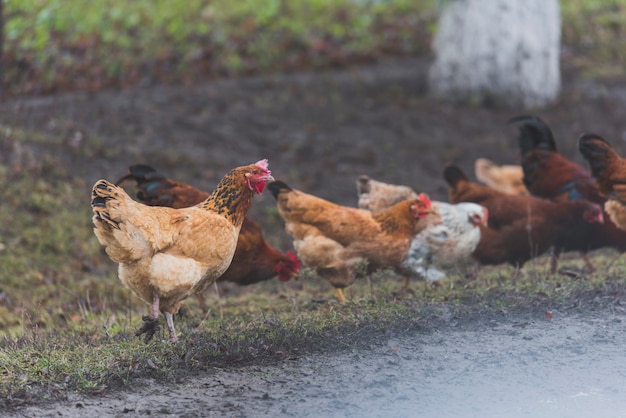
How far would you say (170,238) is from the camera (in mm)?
5164

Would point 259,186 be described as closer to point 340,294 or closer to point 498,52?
point 340,294

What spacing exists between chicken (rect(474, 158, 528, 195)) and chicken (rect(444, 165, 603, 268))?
145 centimetres

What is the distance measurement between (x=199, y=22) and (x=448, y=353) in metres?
9.90

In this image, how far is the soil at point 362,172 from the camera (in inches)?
177

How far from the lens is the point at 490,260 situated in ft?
24.8

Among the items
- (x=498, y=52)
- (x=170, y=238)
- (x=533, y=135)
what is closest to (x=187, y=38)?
(x=498, y=52)

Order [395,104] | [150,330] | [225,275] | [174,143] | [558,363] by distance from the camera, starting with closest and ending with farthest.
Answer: [558,363], [150,330], [225,275], [174,143], [395,104]

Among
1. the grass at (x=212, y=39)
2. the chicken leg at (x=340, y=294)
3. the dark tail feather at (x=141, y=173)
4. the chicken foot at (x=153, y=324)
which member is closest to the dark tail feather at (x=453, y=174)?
the chicken leg at (x=340, y=294)

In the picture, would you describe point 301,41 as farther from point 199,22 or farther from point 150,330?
point 150,330

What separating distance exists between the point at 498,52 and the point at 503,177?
327 centimetres

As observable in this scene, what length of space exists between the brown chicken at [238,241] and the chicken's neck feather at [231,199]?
114 centimetres

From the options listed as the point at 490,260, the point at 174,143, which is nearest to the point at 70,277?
the point at 174,143

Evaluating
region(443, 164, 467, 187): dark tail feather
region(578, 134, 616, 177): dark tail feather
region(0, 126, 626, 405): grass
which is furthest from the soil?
region(443, 164, 467, 187): dark tail feather

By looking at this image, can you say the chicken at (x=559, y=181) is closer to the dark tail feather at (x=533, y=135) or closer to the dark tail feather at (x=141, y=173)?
the dark tail feather at (x=533, y=135)
